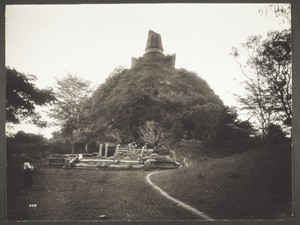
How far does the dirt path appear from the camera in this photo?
3504 mm

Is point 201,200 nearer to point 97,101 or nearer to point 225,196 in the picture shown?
point 225,196

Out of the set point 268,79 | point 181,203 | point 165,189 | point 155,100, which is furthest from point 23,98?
point 268,79

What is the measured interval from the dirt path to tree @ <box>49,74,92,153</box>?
1.50 feet

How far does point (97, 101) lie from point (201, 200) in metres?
1.65

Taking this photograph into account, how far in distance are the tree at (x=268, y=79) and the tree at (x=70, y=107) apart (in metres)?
1.82

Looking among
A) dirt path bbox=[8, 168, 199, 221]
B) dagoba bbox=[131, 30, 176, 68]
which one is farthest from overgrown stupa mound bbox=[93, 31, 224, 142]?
dirt path bbox=[8, 168, 199, 221]

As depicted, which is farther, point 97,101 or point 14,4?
point 97,101

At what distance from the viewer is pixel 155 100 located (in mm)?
3846

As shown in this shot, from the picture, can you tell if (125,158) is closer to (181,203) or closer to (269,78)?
(181,203)

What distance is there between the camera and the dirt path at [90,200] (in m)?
3.50

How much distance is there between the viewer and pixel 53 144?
3750 millimetres

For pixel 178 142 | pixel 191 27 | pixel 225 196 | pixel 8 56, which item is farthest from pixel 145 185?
pixel 8 56

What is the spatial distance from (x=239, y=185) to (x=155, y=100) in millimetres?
1365

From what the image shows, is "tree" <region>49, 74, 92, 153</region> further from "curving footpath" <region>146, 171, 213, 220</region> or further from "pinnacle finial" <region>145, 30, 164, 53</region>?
"curving footpath" <region>146, 171, 213, 220</region>
